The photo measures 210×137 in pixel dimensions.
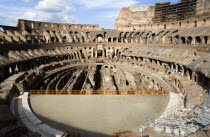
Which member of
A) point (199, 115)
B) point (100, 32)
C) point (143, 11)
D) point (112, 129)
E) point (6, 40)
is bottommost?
point (112, 129)

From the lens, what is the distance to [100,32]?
50.6 m

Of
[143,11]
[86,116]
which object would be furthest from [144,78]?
[143,11]

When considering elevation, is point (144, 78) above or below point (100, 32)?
below

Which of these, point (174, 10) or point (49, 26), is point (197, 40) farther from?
point (49, 26)

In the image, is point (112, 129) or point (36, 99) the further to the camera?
point (36, 99)

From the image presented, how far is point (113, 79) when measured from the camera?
105 ft

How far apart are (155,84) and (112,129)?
15.5 m

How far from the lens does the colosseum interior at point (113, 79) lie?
34.9 ft

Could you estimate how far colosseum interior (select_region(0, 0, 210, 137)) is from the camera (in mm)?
10625

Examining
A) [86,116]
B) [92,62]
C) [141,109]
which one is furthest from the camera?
[92,62]

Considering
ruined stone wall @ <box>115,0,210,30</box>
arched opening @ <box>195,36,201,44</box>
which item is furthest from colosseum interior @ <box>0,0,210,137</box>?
ruined stone wall @ <box>115,0,210,30</box>

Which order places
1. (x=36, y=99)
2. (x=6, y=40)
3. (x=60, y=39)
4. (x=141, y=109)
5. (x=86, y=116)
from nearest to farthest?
(x=86, y=116), (x=141, y=109), (x=36, y=99), (x=6, y=40), (x=60, y=39)

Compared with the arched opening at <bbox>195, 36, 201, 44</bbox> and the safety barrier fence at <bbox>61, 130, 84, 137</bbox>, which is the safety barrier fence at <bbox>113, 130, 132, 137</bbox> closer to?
the safety barrier fence at <bbox>61, 130, 84, 137</bbox>

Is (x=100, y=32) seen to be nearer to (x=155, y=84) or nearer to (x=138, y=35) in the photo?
(x=138, y=35)
